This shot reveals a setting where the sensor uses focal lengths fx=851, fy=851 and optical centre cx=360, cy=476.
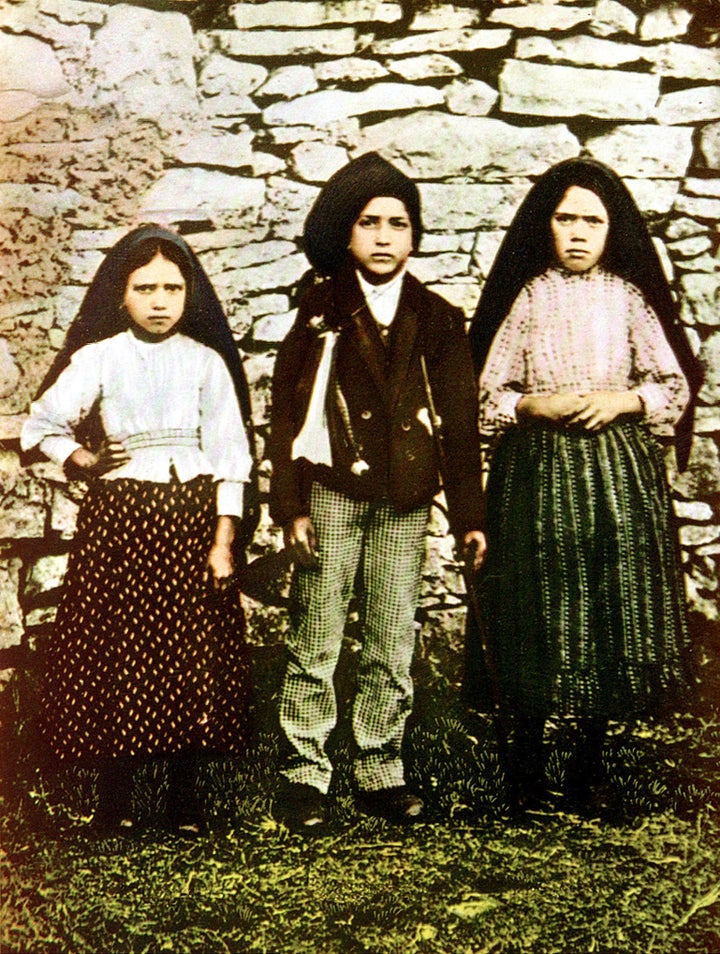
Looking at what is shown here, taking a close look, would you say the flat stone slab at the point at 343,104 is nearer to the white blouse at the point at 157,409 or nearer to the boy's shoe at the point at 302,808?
the white blouse at the point at 157,409

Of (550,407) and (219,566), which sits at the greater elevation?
(550,407)

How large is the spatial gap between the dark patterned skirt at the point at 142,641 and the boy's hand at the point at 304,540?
300 millimetres

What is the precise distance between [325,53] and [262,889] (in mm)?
2771

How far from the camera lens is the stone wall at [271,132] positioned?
2.87 meters

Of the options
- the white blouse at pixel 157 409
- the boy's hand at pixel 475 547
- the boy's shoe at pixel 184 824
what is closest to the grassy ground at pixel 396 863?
the boy's shoe at pixel 184 824

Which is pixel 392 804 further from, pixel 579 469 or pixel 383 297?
pixel 383 297

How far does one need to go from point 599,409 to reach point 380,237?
3.06 ft

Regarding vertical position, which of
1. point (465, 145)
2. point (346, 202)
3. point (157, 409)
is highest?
point (465, 145)

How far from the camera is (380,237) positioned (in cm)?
285

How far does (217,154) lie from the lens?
2.88 m

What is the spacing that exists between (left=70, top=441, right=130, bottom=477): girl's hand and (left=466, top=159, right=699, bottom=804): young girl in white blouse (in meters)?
1.23

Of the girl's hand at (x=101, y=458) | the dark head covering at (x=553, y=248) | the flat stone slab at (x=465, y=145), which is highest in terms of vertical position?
the flat stone slab at (x=465, y=145)

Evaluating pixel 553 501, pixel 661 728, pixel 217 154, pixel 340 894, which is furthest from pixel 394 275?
pixel 340 894

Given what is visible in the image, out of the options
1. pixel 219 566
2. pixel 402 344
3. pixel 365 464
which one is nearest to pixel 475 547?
pixel 365 464
